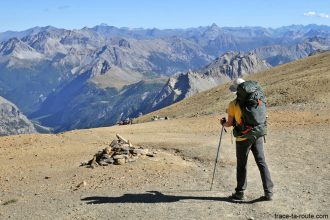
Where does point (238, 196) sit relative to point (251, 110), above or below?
below

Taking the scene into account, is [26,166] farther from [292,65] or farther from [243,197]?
[292,65]

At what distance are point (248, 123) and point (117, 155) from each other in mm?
8621

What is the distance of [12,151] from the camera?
88.4ft

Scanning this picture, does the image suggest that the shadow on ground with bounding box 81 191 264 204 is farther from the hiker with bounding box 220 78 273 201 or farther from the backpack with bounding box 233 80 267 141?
the backpack with bounding box 233 80 267 141

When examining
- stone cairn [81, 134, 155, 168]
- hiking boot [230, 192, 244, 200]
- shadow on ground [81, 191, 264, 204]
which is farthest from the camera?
stone cairn [81, 134, 155, 168]

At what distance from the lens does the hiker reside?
1398 centimetres

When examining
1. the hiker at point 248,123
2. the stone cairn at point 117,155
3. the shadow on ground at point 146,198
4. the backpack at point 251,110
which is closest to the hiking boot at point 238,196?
the hiker at point 248,123

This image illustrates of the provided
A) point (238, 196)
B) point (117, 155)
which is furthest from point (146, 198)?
point (117, 155)

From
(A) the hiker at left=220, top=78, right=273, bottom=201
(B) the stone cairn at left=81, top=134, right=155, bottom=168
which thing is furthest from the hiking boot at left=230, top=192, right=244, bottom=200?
(B) the stone cairn at left=81, top=134, right=155, bottom=168

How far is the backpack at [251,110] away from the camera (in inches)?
548

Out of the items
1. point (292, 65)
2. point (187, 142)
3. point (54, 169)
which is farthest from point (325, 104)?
point (292, 65)

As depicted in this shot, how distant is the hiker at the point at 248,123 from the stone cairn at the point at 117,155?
7.46 m

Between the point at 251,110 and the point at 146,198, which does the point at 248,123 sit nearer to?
the point at 251,110

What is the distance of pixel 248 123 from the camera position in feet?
46.7
